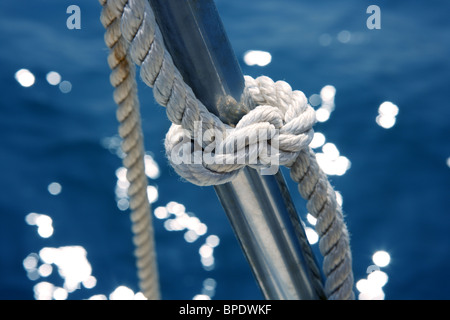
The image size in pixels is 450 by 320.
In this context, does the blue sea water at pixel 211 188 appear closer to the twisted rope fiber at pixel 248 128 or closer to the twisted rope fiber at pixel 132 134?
the twisted rope fiber at pixel 132 134

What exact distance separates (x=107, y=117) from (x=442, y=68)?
1.39 m

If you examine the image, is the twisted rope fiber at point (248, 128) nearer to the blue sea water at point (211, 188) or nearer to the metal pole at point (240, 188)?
the metal pole at point (240, 188)

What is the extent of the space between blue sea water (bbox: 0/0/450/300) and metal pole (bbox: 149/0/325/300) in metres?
1.07

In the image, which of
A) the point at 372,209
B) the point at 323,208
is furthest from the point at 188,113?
the point at 372,209

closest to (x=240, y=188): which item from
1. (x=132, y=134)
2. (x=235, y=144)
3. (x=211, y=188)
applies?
(x=235, y=144)

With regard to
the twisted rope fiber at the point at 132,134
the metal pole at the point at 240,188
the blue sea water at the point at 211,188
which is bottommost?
the metal pole at the point at 240,188

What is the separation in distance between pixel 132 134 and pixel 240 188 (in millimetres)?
173

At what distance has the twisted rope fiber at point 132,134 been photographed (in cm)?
48

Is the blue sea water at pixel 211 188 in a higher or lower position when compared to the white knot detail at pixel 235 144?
higher

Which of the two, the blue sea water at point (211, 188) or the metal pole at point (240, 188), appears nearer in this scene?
the metal pole at point (240, 188)

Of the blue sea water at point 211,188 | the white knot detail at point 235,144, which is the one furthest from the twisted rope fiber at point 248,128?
the blue sea water at point 211,188

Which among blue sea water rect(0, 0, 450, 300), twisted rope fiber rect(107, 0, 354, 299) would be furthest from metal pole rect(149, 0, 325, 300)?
blue sea water rect(0, 0, 450, 300)

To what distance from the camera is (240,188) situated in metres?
0.49

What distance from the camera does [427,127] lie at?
1.89m
